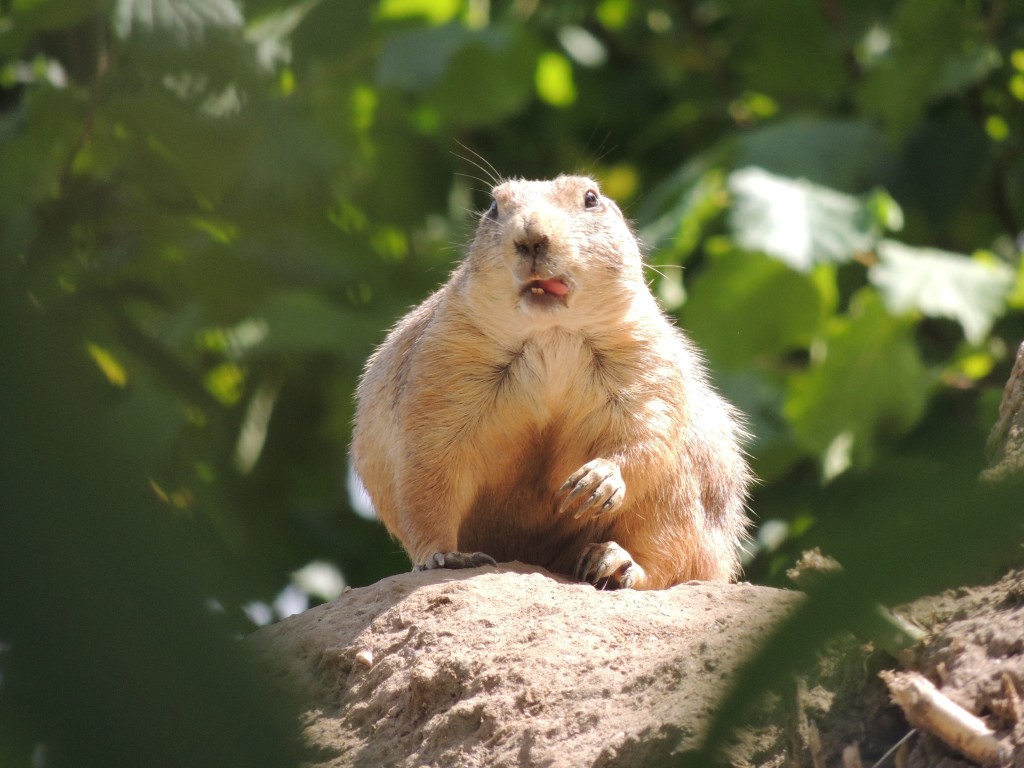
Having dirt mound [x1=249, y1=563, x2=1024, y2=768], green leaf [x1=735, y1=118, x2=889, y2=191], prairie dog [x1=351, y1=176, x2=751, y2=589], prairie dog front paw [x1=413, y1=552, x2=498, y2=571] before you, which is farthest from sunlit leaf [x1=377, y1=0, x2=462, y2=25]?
dirt mound [x1=249, y1=563, x2=1024, y2=768]

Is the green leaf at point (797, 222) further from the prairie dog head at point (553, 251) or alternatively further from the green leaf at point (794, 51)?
the green leaf at point (794, 51)

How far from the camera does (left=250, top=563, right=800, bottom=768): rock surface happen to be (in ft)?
9.34

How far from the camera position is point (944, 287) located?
274 inches

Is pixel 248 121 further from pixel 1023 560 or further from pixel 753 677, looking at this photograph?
pixel 1023 560

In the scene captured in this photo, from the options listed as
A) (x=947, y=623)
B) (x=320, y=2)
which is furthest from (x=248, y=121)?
(x=947, y=623)

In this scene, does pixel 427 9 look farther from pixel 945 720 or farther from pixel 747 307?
pixel 945 720

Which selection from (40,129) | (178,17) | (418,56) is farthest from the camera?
(418,56)

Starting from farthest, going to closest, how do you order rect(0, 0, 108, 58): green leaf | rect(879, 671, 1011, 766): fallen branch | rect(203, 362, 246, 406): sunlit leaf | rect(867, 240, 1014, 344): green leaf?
1. rect(867, 240, 1014, 344): green leaf
2. rect(203, 362, 246, 406): sunlit leaf
3. rect(879, 671, 1011, 766): fallen branch
4. rect(0, 0, 108, 58): green leaf

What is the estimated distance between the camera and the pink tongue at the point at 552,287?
514cm

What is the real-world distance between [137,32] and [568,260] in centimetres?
412

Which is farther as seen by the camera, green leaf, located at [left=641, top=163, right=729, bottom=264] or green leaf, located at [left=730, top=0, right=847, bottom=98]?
green leaf, located at [left=730, top=0, right=847, bottom=98]

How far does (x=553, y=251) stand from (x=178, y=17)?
13.5 ft

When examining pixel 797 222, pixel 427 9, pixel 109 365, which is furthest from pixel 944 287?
pixel 109 365

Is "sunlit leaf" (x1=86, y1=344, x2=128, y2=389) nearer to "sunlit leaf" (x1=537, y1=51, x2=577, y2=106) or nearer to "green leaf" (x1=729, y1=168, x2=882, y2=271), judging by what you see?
"green leaf" (x1=729, y1=168, x2=882, y2=271)
